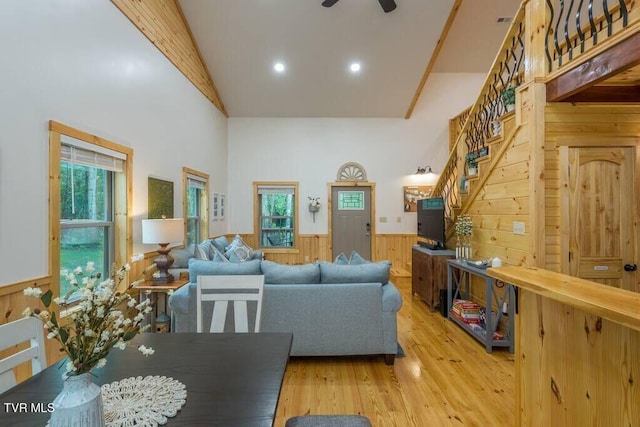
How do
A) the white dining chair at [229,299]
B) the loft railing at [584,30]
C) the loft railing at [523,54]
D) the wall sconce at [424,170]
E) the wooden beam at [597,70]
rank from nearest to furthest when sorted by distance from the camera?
the white dining chair at [229,299], the wooden beam at [597,70], the loft railing at [584,30], the loft railing at [523,54], the wall sconce at [424,170]

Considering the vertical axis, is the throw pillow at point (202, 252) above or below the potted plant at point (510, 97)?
below

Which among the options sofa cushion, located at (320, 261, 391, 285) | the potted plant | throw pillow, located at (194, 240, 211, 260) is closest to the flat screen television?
the potted plant

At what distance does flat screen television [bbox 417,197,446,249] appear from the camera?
4383mm

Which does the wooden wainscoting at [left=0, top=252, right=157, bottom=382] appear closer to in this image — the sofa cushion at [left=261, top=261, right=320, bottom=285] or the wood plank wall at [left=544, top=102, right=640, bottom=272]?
the sofa cushion at [left=261, top=261, right=320, bottom=285]

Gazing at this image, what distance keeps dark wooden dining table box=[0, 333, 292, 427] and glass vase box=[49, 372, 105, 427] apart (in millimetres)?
224

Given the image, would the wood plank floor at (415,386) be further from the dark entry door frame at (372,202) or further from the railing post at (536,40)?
the dark entry door frame at (372,202)

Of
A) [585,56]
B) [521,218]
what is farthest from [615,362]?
[585,56]

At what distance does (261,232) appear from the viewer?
7.14 m

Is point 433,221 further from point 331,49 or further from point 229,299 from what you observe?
point 331,49

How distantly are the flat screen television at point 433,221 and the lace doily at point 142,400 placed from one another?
3978 mm

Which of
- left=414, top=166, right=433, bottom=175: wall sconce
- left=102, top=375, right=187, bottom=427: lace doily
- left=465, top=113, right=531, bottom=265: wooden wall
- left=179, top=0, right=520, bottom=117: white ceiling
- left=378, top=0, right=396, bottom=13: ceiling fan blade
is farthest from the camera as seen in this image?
left=414, top=166, right=433, bottom=175: wall sconce

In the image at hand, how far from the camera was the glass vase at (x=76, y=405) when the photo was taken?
2.57 ft

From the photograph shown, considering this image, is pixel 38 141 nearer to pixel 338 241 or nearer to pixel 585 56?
pixel 585 56

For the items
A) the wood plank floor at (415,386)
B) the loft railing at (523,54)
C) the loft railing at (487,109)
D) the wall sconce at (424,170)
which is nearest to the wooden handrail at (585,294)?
the wood plank floor at (415,386)
